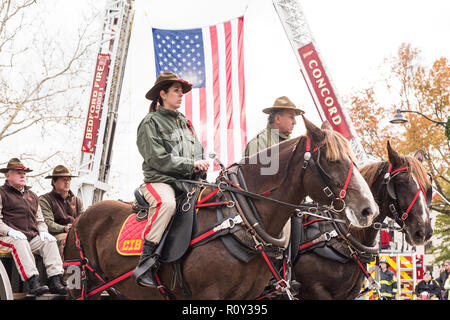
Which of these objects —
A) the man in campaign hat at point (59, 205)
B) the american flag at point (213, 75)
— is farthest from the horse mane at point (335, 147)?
the american flag at point (213, 75)

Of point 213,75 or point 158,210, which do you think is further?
point 213,75

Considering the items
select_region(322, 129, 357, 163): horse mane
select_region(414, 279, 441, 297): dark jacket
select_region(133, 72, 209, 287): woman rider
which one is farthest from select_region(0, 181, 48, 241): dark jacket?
select_region(414, 279, 441, 297): dark jacket

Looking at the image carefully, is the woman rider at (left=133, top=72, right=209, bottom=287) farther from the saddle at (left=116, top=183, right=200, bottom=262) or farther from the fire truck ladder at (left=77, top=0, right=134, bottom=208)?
the fire truck ladder at (left=77, top=0, right=134, bottom=208)

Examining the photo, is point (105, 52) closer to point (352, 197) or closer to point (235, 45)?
point (235, 45)

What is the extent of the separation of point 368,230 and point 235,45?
8868 millimetres

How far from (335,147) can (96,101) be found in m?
10.9

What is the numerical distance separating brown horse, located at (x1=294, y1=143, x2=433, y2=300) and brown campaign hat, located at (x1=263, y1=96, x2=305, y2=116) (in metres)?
1.49

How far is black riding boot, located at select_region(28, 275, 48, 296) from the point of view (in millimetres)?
5500

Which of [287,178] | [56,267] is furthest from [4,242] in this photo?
[287,178]

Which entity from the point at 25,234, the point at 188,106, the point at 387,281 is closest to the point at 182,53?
the point at 188,106

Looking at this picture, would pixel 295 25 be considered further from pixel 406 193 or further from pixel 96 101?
pixel 406 193

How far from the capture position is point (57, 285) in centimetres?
592
